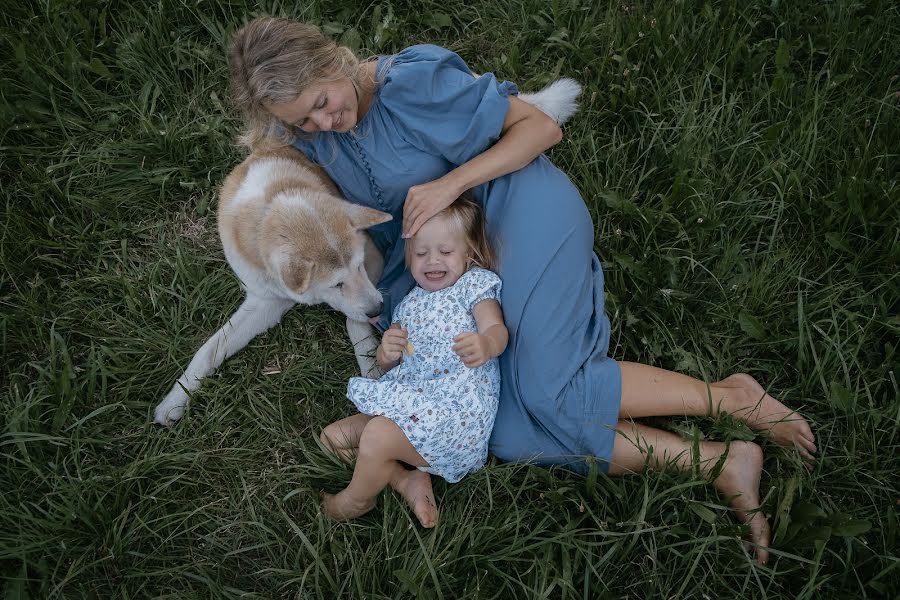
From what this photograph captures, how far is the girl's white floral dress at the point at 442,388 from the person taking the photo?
2504mm

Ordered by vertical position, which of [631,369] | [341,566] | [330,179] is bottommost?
[341,566]

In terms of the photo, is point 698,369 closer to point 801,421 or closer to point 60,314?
point 801,421

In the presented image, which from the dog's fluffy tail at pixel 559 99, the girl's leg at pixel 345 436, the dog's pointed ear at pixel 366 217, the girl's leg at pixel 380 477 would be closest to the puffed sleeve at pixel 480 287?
the dog's pointed ear at pixel 366 217

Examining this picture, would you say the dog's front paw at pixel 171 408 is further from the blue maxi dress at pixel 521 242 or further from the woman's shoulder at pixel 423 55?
the woman's shoulder at pixel 423 55

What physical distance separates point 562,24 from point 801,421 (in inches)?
107

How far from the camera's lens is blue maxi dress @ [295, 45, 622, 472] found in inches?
103

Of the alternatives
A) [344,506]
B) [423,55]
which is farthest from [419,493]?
[423,55]

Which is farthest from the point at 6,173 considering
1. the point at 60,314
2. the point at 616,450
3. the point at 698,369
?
the point at 698,369

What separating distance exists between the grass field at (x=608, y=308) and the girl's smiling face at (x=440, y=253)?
2.52ft

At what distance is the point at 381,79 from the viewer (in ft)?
9.47

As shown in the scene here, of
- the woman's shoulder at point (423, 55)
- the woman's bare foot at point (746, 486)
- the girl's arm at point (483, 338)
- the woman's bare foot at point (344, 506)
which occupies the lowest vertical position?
the woman's bare foot at point (344, 506)

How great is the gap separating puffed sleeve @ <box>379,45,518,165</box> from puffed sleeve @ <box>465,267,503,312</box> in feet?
1.79

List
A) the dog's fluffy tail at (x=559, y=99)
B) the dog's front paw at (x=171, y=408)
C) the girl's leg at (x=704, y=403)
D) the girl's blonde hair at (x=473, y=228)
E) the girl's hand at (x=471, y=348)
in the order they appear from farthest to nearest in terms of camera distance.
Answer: the dog's fluffy tail at (x=559, y=99), the dog's front paw at (x=171, y=408), the girl's blonde hair at (x=473, y=228), the girl's leg at (x=704, y=403), the girl's hand at (x=471, y=348)

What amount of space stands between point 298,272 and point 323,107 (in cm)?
71
